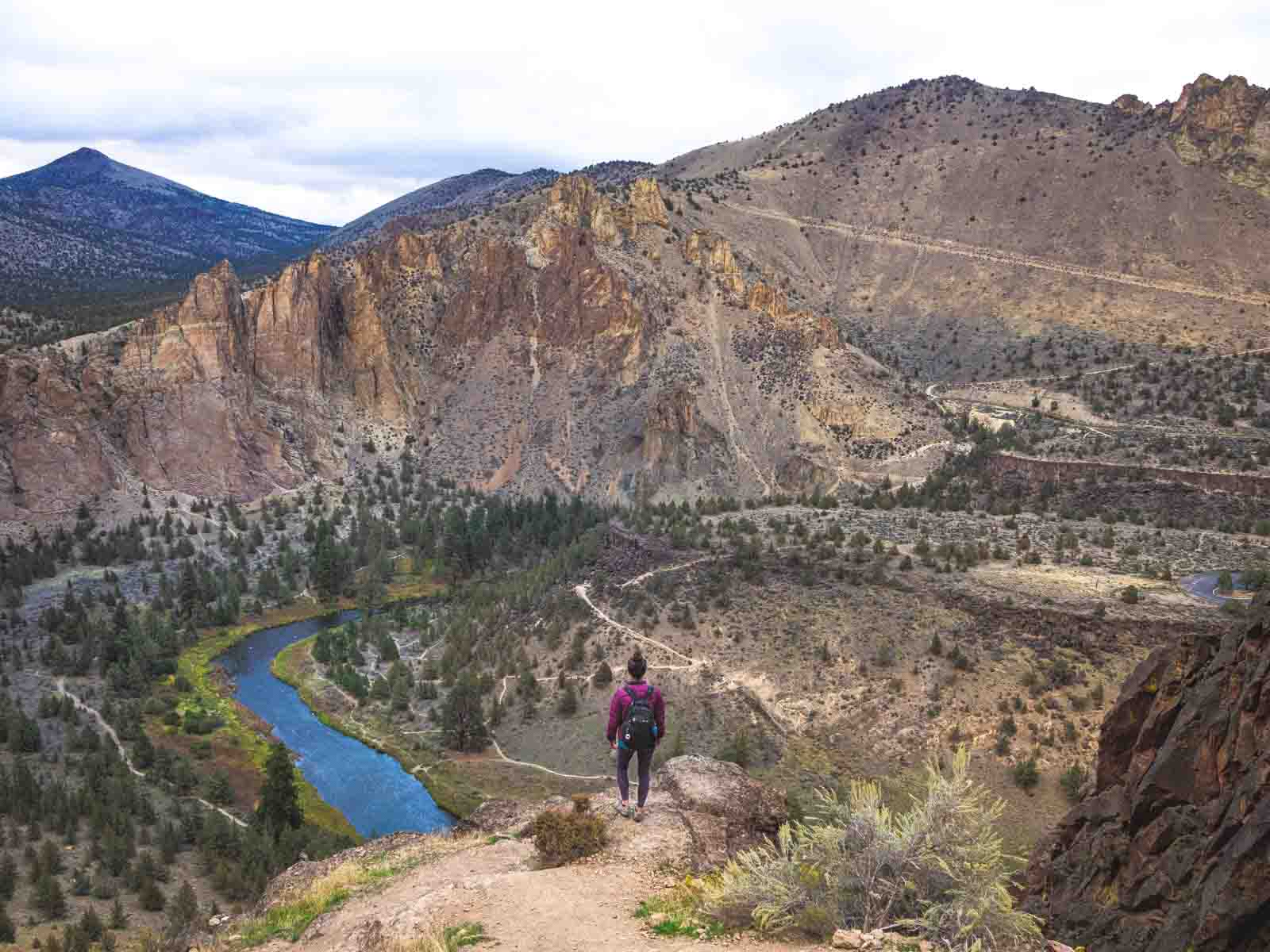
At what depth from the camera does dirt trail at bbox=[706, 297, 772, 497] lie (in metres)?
65.6

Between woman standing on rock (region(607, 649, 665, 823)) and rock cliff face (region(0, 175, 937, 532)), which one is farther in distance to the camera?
rock cliff face (region(0, 175, 937, 532))

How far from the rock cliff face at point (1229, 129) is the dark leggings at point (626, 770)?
112 metres

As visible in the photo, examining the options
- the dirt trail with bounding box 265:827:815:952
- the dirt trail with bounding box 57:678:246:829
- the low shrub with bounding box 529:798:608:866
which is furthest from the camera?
the dirt trail with bounding box 57:678:246:829

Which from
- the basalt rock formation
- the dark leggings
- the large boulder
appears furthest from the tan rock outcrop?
the dark leggings

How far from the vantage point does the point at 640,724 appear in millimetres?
13062

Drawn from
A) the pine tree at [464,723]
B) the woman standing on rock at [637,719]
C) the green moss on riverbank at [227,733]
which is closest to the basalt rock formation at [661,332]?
the green moss on riverbank at [227,733]

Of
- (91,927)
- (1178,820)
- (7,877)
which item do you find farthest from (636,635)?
(1178,820)

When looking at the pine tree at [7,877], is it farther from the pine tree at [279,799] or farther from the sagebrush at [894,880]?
the sagebrush at [894,880]

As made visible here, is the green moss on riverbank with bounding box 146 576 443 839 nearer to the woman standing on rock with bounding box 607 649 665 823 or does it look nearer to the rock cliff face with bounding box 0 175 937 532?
the rock cliff face with bounding box 0 175 937 532

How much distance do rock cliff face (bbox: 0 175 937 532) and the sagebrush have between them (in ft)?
175

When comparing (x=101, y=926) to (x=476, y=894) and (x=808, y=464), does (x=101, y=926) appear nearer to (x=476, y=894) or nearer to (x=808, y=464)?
(x=476, y=894)

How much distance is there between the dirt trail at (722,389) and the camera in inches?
2584

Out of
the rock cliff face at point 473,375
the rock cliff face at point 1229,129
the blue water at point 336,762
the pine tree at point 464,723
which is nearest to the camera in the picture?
the blue water at point 336,762

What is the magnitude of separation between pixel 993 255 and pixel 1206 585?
238ft
